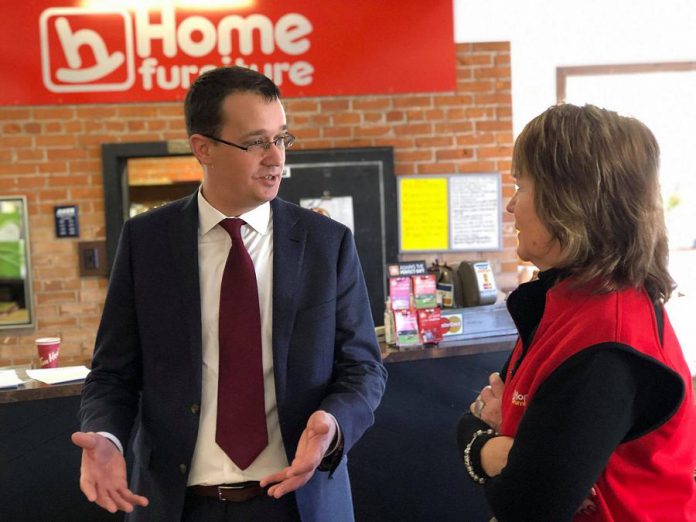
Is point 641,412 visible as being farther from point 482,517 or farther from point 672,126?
point 672,126

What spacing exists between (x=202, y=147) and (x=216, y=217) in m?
0.17

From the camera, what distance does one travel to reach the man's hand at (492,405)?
1.32 meters

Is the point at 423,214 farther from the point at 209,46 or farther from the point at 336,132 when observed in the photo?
the point at 209,46

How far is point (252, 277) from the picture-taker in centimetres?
152

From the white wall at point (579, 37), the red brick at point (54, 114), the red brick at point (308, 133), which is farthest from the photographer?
the white wall at point (579, 37)

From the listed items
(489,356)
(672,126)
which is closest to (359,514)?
(489,356)

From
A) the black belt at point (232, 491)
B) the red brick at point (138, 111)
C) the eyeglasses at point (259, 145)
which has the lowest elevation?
the black belt at point (232, 491)

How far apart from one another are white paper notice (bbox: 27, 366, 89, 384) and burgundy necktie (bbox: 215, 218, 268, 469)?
3.78 feet

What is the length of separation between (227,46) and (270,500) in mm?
3254

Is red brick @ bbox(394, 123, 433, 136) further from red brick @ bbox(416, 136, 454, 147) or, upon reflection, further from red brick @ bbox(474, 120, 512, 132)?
red brick @ bbox(474, 120, 512, 132)

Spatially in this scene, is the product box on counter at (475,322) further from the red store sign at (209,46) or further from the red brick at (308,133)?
the red brick at (308,133)

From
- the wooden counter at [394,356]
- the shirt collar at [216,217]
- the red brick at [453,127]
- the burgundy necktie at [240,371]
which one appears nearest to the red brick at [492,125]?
the red brick at [453,127]

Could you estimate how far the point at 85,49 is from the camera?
13.5ft

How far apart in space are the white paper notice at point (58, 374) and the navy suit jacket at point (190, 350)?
3.12 feet
